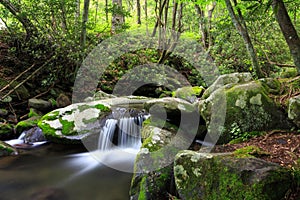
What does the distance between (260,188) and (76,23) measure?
8.21 m

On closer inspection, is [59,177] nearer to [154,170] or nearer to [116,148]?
[116,148]

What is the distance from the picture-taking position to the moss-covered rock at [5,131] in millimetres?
6701

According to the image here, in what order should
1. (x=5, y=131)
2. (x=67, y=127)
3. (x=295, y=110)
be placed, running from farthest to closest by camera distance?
(x=5, y=131) < (x=67, y=127) < (x=295, y=110)

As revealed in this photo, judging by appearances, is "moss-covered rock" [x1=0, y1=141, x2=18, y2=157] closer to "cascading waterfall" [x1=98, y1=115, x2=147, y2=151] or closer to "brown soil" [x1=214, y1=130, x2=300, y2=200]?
"cascading waterfall" [x1=98, y1=115, x2=147, y2=151]

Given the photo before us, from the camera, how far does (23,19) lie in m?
8.48

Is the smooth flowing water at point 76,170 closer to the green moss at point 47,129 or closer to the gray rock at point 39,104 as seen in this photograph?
the green moss at point 47,129

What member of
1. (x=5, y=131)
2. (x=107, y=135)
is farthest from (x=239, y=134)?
(x=5, y=131)

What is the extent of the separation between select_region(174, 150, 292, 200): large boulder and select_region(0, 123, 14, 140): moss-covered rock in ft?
19.2

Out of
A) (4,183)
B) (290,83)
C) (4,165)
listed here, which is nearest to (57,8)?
(4,165)

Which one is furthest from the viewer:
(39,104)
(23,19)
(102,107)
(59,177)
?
(23,19)

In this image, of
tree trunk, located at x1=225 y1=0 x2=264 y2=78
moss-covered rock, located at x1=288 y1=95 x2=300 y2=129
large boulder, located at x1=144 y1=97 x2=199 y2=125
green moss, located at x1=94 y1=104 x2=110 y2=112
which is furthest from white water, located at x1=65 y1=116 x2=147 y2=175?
tree trunk, located at x1=225 y1=0 x2=264 y2=78

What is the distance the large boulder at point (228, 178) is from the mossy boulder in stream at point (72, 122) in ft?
13.2

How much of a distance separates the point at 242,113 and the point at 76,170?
369 cm

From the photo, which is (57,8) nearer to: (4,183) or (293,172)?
(4,183)
